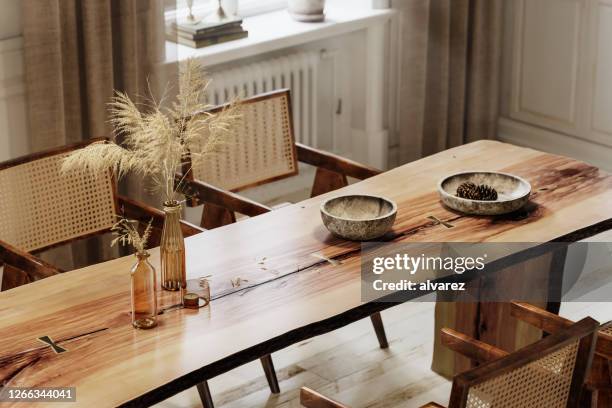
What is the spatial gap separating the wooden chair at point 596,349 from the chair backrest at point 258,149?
138 centimetres

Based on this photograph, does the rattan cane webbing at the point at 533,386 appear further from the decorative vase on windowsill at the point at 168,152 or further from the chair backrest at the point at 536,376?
the decorative vase on windowsill at the point at 168,152

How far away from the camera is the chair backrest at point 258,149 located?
12.9 ft

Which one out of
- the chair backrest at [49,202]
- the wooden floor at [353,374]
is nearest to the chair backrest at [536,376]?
the wooden floor at [353,374]

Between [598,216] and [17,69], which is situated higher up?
[17,69]

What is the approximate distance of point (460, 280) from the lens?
2936 mm

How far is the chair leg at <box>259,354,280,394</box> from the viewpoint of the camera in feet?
11.7

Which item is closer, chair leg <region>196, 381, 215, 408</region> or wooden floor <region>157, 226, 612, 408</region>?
chair leg <region>196, 381, 215, 408</region>

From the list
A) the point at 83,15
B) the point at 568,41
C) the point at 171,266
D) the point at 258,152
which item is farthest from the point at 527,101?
the point at 171,266

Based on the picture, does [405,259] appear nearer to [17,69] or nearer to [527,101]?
[17,69]

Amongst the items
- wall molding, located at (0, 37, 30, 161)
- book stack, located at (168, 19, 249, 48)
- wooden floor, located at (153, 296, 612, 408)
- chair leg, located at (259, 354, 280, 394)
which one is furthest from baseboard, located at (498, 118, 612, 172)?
wall molding, located at (0, 37, 30, 161)

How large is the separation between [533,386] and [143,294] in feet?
3.00

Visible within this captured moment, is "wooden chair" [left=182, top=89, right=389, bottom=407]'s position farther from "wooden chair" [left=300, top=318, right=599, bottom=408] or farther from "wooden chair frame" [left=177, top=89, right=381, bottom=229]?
"wooden chair" [left=300, top=318, right=599, bottom=408]

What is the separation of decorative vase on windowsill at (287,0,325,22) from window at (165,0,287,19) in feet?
0.63

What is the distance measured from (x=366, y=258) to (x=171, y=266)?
53 cm
